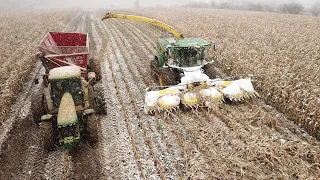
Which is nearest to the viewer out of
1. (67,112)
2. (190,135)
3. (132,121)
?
(67,112)

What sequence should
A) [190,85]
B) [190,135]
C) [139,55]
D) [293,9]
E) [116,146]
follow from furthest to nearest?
1. [293,9]
2. [139,55]
3. [190,85]
4. [190,135]
5. [116,146]

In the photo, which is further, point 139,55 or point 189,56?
point 139,55

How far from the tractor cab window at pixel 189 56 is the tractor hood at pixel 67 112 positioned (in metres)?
4.52

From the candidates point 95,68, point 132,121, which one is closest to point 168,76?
point 132,121

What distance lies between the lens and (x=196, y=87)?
28.7 ft

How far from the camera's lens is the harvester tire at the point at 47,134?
657cm

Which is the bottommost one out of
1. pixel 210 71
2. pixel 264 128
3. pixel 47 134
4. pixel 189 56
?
pixel 264 128

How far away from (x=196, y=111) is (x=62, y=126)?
4239mm

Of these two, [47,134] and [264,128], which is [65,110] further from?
[264,128]

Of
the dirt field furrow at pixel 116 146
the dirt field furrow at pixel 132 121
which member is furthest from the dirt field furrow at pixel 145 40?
the dirt field furrow at pixel 116 146

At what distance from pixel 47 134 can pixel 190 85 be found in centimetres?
479

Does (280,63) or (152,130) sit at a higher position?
(280,63)

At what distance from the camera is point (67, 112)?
6645 millimetres

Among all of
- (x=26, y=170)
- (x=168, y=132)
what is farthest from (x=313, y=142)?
(x=26, y=170)
